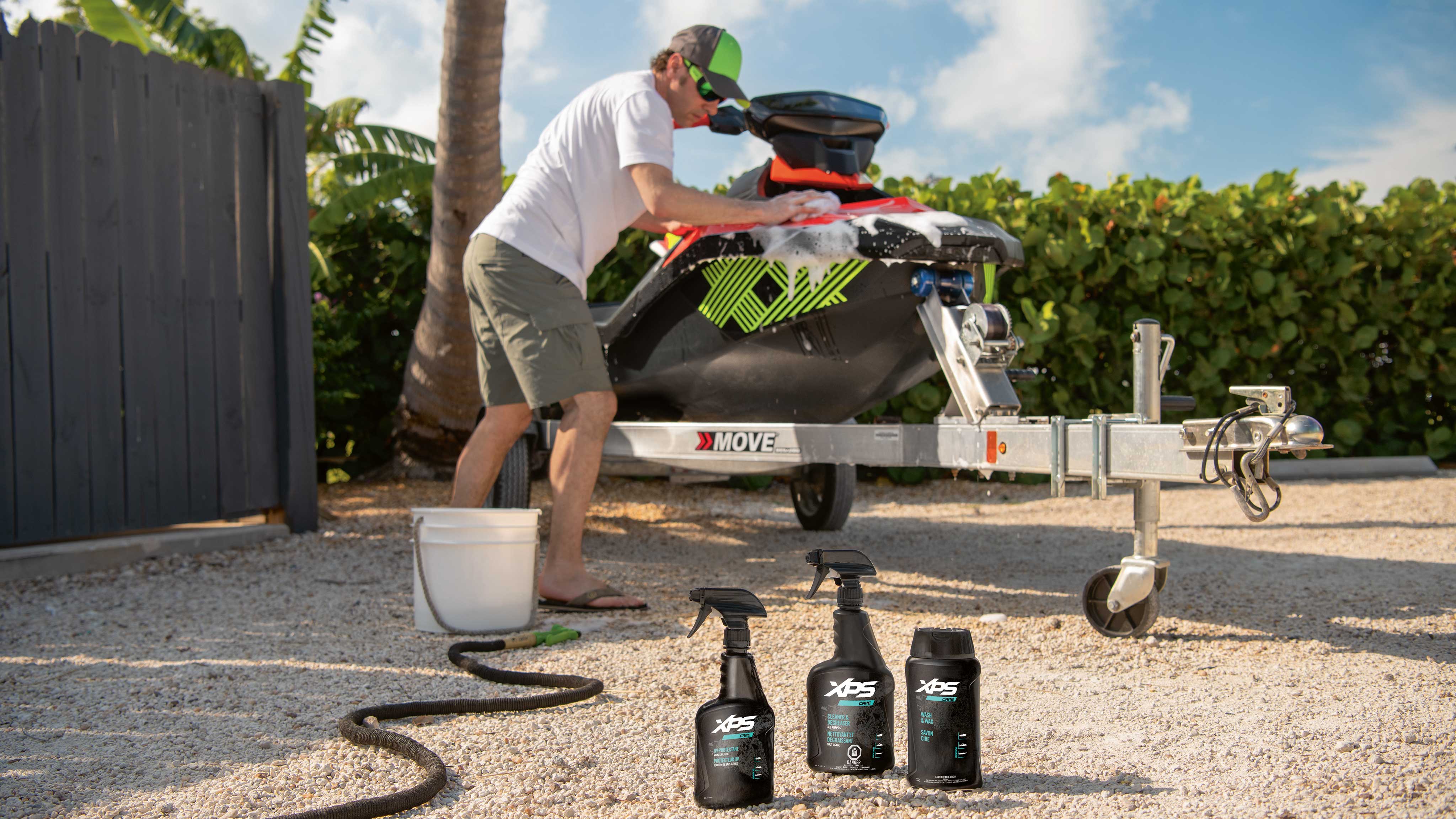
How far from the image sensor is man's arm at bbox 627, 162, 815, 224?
3605 mm

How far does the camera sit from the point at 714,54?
3.84 meters

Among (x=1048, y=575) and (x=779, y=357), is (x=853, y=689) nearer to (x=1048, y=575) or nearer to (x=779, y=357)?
(x=779, y=357)

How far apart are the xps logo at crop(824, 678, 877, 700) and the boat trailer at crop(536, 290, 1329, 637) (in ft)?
3.42

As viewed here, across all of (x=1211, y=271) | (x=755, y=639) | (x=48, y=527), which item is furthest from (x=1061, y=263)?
(x=48, y=527)

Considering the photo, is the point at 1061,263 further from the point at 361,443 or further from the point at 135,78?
the point at 135,78

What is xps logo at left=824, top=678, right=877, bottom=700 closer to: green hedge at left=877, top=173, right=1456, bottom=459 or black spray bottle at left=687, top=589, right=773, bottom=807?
black spray bottle at left=687, top=589, right=773, bottom=807

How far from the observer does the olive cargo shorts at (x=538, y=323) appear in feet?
12.0

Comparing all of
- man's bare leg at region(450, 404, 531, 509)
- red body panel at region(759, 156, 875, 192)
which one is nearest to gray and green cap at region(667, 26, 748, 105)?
red body panel at region(759, 156, 875, 192)

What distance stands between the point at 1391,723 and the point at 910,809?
119 centimetres

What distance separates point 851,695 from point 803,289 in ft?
6.51

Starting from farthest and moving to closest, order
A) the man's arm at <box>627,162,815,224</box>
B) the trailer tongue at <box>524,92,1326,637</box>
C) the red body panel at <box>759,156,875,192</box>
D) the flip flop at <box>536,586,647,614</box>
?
the red body panel at <box>759,156,875,192</box> < the flip flop at <box>536,586,647,614</box> < the man's arm at <box>627,162,815,224</box> < the trailer tongue at <box>524,92,1326,637</box>

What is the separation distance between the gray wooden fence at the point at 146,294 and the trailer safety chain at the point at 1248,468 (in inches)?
181

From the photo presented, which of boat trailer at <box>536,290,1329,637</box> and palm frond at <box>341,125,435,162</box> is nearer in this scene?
boat trailer at <box>536,290,1329,637</box>

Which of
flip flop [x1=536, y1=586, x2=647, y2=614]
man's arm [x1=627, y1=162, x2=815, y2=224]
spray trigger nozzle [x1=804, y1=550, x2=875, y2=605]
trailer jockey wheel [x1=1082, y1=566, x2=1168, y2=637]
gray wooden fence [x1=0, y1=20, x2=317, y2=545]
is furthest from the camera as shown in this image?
gray wooden fence [x1=0, y1=20, x2=317, y2=545]
